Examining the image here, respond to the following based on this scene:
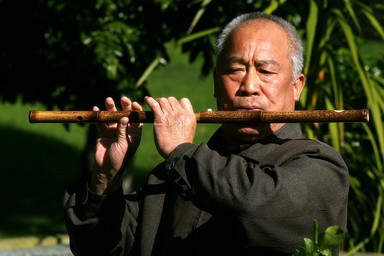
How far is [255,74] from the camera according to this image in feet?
11.5

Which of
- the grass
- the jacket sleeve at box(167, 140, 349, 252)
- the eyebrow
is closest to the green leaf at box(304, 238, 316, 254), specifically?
the jacket sleeve at box(167, 140, 349, 252)

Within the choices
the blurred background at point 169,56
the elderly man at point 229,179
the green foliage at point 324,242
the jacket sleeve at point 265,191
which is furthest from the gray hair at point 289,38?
the blurred background at point 169,56

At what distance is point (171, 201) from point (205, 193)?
1.57 ft

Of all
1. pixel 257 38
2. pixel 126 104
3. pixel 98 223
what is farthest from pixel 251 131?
pixel 98 223

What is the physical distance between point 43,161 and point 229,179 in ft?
36.4

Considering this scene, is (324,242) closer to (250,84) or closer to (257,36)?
(250,84)

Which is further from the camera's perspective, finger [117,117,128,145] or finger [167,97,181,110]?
finger [117,117,128,145]

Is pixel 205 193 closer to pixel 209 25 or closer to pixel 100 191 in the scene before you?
pixel 100 191

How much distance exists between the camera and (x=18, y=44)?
7836mm

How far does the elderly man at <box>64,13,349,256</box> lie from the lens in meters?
3.16

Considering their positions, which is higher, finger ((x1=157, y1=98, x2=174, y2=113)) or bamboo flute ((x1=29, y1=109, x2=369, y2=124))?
finger ((x1=157, y1=98, x2=174, y2=113))

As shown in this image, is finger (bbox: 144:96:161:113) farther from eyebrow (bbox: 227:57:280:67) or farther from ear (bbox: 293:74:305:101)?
ear (bbox: 293:74:305:101)

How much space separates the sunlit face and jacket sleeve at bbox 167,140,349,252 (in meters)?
0.25

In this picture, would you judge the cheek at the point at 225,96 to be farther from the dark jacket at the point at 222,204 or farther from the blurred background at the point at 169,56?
the blurred background at the point at 169,56
